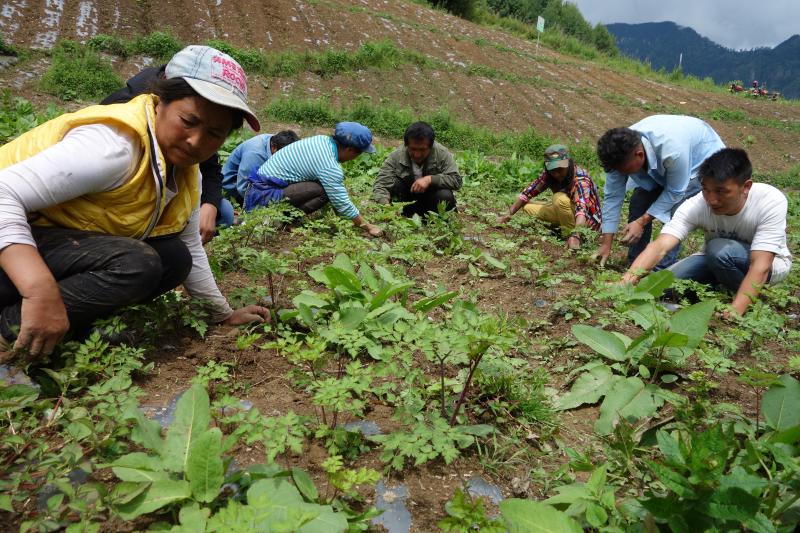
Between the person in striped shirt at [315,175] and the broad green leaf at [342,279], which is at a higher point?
the person in striped shirt at [315,175]

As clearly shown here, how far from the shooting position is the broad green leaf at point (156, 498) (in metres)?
1.31

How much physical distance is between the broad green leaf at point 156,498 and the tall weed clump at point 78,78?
11.0 m

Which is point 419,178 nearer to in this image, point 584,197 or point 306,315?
point 584,197

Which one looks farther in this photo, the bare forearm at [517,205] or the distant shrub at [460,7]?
the distant shrub at [460,7]

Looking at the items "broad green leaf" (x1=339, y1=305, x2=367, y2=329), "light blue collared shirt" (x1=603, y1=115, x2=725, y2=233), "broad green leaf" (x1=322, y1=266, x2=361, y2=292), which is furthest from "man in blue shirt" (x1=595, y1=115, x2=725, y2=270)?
"broad green leaf" (x1=339, y1=305, x2=367, y2=329)

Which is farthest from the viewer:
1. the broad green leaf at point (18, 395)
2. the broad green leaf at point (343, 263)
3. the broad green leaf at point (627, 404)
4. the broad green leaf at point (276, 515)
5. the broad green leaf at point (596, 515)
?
the broad green leaf at point (343, 263)

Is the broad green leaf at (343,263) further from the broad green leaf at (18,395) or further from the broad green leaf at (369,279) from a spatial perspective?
the broad green leaf at (18,395)

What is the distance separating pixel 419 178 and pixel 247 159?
1.74 meters

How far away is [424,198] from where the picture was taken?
5.32m

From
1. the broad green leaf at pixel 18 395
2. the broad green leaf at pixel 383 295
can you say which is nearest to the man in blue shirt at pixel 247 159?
the broad green leaf at pixel 383 295

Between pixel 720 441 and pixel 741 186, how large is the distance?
259cm

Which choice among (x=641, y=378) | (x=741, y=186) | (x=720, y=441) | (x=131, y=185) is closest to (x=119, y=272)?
(x=131, y=185)

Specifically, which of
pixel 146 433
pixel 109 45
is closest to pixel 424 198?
pixel 146 433

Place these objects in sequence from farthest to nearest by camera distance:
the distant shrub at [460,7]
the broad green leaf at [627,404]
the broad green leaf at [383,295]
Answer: the distant shrub at [460,7], the broad green leaf at [383,295], the broad green leaf at [627,404]
